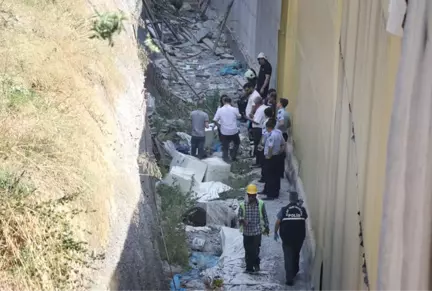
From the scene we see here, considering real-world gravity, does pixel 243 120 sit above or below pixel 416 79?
below

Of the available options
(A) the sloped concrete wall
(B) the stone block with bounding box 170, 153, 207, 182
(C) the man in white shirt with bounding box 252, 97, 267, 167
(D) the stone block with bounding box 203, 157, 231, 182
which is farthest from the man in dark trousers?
(C) the man in white shirt with bounding box 252, 97, 267, 167

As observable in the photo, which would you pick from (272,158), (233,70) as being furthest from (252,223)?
(233,70)

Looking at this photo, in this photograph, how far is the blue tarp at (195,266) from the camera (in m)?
9.83

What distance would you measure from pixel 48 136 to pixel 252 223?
3.95m

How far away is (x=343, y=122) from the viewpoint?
8.43 metres

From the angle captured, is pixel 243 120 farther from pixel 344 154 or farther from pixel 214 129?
pixel 344 154

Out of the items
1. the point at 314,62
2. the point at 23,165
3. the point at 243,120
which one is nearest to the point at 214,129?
the point at 243,120

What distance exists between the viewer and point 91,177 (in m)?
6.65

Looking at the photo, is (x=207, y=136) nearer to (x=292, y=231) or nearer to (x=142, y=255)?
(x=292, y=231)

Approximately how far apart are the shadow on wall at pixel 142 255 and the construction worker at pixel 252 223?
1118 millimetres

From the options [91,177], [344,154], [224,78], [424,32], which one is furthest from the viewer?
[224,78]

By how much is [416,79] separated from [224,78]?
52.9ft

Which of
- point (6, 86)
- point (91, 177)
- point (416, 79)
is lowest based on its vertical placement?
point (91, 177)

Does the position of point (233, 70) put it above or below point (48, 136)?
below
